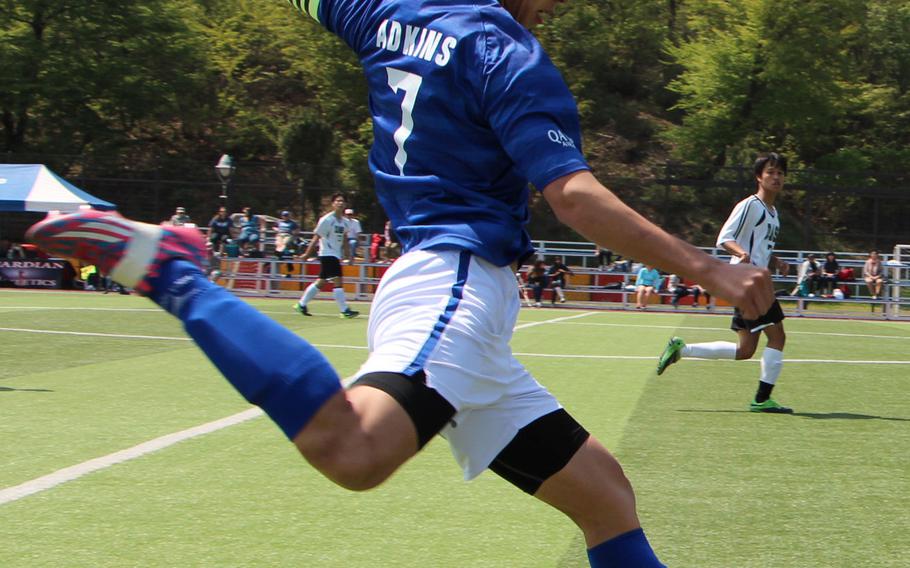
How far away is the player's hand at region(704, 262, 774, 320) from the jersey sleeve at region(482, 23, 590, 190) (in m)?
0.39

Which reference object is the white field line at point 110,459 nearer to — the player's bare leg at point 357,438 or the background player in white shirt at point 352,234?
the player's bare leg at point 357,438

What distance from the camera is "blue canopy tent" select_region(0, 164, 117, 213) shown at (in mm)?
25312

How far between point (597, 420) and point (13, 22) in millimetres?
44619

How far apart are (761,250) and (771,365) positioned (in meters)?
1.06

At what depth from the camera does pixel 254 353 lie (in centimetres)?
248

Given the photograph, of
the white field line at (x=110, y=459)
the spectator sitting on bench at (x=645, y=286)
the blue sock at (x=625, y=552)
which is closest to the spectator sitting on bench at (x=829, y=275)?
the spectator sitting on bench at (x=645, y=286)

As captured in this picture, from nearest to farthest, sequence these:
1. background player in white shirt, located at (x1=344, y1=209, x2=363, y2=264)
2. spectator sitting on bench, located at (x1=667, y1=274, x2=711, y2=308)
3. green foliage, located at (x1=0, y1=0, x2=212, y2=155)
Result: background player in white shirt, located at (x1=344, y1=209, x2=363, y2=264)
spectator sitting on bench, located at (x1=667, y1=274, x2=711, y2=308)
green foliage, located at (x1=0, y1=0, x2=212, y2=155)

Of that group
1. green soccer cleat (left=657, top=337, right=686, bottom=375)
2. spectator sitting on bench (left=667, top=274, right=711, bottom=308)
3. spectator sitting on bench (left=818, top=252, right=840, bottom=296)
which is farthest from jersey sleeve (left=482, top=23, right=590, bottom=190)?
spectator sitting on bench (left=818, top=252, right=840, bottom=296)

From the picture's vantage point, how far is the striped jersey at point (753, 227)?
31.3 ft

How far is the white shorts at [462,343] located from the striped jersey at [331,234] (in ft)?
57.0

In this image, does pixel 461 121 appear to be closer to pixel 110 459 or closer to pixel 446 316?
pixel 446 316

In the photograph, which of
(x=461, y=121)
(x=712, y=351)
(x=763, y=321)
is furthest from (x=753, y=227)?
(x=461, y=121)

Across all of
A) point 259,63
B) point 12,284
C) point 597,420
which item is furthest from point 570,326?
point 259,63

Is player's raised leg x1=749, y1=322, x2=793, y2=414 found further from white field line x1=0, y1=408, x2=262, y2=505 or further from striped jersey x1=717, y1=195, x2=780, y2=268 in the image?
white field line x1=0, y1=408, x2=262, y2=505
